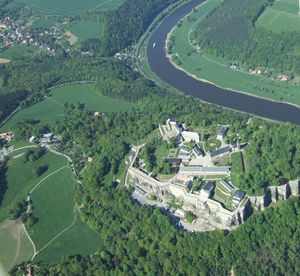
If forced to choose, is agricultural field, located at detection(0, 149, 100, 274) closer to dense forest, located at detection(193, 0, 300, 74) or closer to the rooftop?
the rooftop

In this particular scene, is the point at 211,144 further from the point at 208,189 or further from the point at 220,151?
the point at 208,189

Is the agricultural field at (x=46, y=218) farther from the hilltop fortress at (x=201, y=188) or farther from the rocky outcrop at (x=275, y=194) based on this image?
the rocky outcrop at (x=275, y=194)

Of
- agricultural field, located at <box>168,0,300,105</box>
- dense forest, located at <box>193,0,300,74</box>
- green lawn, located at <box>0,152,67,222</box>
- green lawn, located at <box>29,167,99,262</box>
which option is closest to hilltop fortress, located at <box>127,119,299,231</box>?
green lawn, located at <box>29,167,99,262</box>

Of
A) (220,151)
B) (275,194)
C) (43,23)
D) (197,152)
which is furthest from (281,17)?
(275,194)

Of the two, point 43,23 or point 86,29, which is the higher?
point 43,23

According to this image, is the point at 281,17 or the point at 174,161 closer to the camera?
the point at 174,161

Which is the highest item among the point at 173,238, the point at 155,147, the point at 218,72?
the point at 155,147
